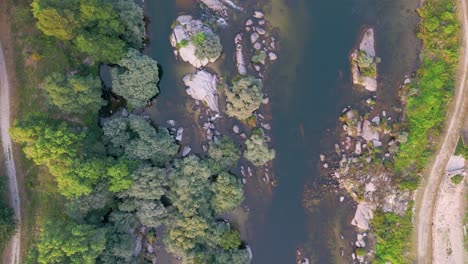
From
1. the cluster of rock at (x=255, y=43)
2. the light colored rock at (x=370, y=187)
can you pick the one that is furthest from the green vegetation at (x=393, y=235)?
the cluster of rock at (x=255, y=43)

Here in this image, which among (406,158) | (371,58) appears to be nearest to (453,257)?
(406,158)

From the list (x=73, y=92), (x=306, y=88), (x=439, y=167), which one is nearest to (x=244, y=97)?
(x=306, y=88)

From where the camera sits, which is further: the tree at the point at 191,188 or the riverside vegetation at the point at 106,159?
the tree at the point at 191,188

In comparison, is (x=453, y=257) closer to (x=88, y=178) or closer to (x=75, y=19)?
(x=88, y=178)

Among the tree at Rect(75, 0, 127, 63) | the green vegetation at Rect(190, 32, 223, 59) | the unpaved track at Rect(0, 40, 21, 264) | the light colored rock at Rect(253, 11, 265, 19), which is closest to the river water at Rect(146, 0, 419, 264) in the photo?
the light colored rock at Rect(253, 11, 265, 19)

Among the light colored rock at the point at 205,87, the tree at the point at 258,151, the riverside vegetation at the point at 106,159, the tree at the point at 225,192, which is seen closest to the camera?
the riverside vegetation at the point at 106,159

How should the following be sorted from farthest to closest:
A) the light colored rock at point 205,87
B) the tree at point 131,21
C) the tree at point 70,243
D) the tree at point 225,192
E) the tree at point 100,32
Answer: the light colored rock at point 205,87
the tree at point 225,192
the tree at point 131,21
the tree at point 100,32
the tree at point 70,243

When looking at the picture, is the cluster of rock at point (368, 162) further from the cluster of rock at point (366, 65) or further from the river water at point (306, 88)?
the cluster of rock at point (366, 65)
